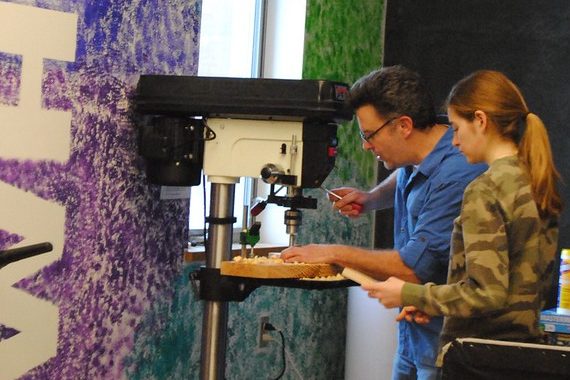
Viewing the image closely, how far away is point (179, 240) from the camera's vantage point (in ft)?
10.5

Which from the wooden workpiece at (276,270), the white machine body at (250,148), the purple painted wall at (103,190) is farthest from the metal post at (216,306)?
the purple painted wall at (103,190)

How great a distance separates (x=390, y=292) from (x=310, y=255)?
0.45 metres

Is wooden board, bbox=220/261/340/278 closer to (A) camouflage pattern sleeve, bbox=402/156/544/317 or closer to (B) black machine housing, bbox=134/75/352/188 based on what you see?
(B) black machine housing, bbox=134/75/352/188

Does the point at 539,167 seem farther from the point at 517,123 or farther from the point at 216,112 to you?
the point at 216,112

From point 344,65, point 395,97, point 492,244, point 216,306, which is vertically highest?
point 344,65

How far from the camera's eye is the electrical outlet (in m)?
3.77

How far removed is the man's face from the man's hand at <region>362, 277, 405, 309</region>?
0.71 m

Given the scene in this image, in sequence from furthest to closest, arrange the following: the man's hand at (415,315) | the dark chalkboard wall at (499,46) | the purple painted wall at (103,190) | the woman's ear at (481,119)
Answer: the dark chalkboard wall at (499,46) < the purple painted wall at (103,190) < the man's hand at (415,315) < the woman's ear at (481,119)

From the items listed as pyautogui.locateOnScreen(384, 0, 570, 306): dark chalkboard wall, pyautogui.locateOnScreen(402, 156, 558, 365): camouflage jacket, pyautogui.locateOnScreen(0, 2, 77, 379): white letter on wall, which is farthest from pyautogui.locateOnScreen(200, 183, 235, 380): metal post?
pyautogui.locateOnScreen(384, 0, 570, 306): dark chalkboard wall

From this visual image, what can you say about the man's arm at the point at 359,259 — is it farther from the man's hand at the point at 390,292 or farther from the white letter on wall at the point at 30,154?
the white letter on wall at the point at 30,154

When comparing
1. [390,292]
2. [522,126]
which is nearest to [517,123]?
[522,126]

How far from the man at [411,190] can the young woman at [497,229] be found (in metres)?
0.42

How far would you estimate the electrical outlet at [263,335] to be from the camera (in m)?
3.77

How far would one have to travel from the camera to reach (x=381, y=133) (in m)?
2.89
